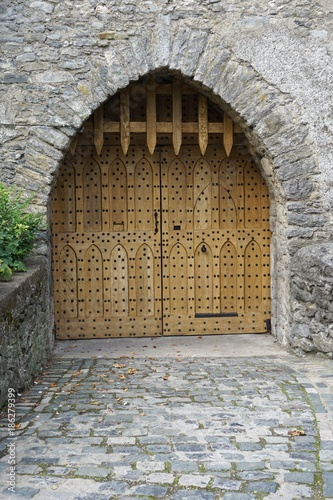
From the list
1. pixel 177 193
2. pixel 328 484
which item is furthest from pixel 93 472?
pixel 177 193

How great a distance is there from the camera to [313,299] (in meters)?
5.80

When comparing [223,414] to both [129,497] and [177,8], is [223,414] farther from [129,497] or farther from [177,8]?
[177,8]

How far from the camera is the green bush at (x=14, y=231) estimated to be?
4.83 meters

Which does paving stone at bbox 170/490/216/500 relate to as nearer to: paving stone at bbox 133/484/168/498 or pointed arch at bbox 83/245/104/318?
paving stone at bbox 133/484/168/498

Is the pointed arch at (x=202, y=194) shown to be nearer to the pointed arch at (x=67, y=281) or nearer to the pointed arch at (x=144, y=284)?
the pointed arch at (x=144, y=284)

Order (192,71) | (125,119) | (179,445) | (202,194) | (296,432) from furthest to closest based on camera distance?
(202,194) < (125,119) < (192,71) < (296,432) < (179,445)

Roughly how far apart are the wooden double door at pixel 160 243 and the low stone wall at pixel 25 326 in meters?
0.83

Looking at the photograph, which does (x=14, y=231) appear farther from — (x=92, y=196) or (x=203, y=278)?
(x=203, y=278)

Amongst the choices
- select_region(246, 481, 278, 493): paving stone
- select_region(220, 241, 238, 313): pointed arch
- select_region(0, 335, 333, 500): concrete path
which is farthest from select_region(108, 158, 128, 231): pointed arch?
select_region(246, 481, 278, 493): paving stone

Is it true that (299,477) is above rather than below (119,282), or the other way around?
below

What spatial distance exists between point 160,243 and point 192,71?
1.90 m

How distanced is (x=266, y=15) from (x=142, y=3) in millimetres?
1202

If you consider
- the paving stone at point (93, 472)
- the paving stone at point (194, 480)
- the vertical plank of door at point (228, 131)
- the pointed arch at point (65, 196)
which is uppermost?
the vertical plank of door at point (228, 131)

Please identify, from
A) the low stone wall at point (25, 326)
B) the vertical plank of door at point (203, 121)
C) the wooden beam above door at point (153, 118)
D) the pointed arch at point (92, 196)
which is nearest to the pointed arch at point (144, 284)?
the pointed arch at point (92, 196)
